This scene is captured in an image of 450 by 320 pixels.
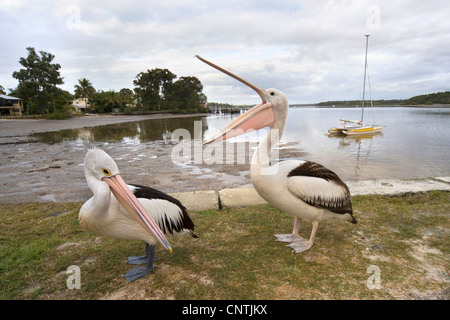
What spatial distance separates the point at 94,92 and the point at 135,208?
244ft

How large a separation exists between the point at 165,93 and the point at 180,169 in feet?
195

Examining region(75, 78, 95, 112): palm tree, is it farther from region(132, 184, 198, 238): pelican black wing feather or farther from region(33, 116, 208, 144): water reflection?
region(132, 184, 198, 238): pelican black wing feather

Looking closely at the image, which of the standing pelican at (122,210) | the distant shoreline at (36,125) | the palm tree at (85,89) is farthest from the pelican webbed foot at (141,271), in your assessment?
the palm tree at (85,89)

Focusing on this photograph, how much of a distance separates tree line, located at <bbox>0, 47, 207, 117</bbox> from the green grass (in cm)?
4376

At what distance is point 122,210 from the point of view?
2.20 meters

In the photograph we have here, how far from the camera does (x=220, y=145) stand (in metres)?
13.4

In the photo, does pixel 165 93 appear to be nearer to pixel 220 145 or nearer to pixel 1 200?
pixel 220 145

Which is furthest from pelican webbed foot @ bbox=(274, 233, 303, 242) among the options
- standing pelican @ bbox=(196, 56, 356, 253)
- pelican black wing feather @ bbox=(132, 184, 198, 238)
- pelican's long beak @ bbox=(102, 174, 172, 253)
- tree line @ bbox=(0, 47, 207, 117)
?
tree line @ bbox=(0, 47, 207, 117)

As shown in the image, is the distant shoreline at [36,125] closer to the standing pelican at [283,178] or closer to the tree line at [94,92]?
the tree line at [94,92]

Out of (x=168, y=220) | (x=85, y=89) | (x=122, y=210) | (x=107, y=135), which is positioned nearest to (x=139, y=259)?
(x=168, y=220)

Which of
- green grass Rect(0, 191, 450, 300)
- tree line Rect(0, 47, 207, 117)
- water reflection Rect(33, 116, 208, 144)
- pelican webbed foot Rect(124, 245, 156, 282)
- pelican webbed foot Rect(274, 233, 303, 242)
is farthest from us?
tree line Rect(0, 47, 207, 117)

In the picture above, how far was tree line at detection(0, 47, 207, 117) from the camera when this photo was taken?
37688mm

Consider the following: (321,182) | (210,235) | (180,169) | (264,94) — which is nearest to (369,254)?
→ (321,182)
